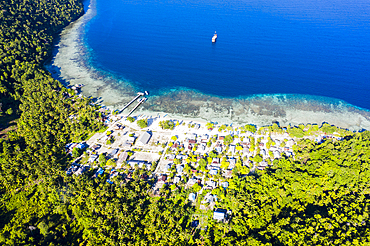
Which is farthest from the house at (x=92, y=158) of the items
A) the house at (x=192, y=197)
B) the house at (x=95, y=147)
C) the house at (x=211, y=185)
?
the house at (x=211, y=185)

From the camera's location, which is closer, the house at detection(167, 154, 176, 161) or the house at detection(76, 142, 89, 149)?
the house at detection(167, 154, 176, 161)

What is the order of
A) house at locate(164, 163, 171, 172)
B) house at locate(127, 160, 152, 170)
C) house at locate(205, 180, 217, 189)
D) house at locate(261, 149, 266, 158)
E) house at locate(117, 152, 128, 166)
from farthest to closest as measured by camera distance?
1. house at locate(261, 149, 266, 158)
2. house at locate(117, 152, 128, 166)
3. house at locate(127, 160, 152, 170)
4. house at locate(164, 163, 171, 172)
5. house at locate(205, 180, 217, 189)

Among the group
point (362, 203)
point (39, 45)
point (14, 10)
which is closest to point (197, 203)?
point (362, 203)

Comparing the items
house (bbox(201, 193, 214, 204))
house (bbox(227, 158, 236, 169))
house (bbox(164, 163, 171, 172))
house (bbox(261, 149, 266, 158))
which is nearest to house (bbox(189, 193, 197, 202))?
house (bbox(201, 193, 214, 204))

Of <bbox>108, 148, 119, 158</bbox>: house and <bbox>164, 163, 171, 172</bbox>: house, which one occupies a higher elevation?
<bbox>164, 163, 171, 172</bbox>: house

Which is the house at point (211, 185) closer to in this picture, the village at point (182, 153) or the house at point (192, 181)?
the village at point (182, 153)

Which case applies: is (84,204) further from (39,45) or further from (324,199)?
(39,45)

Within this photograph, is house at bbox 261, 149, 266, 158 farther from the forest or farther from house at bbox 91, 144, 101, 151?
house at bbox 91, 144, 101, 151

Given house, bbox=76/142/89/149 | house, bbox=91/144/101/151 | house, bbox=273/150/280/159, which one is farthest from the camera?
house, bbox=91/144/101/151
